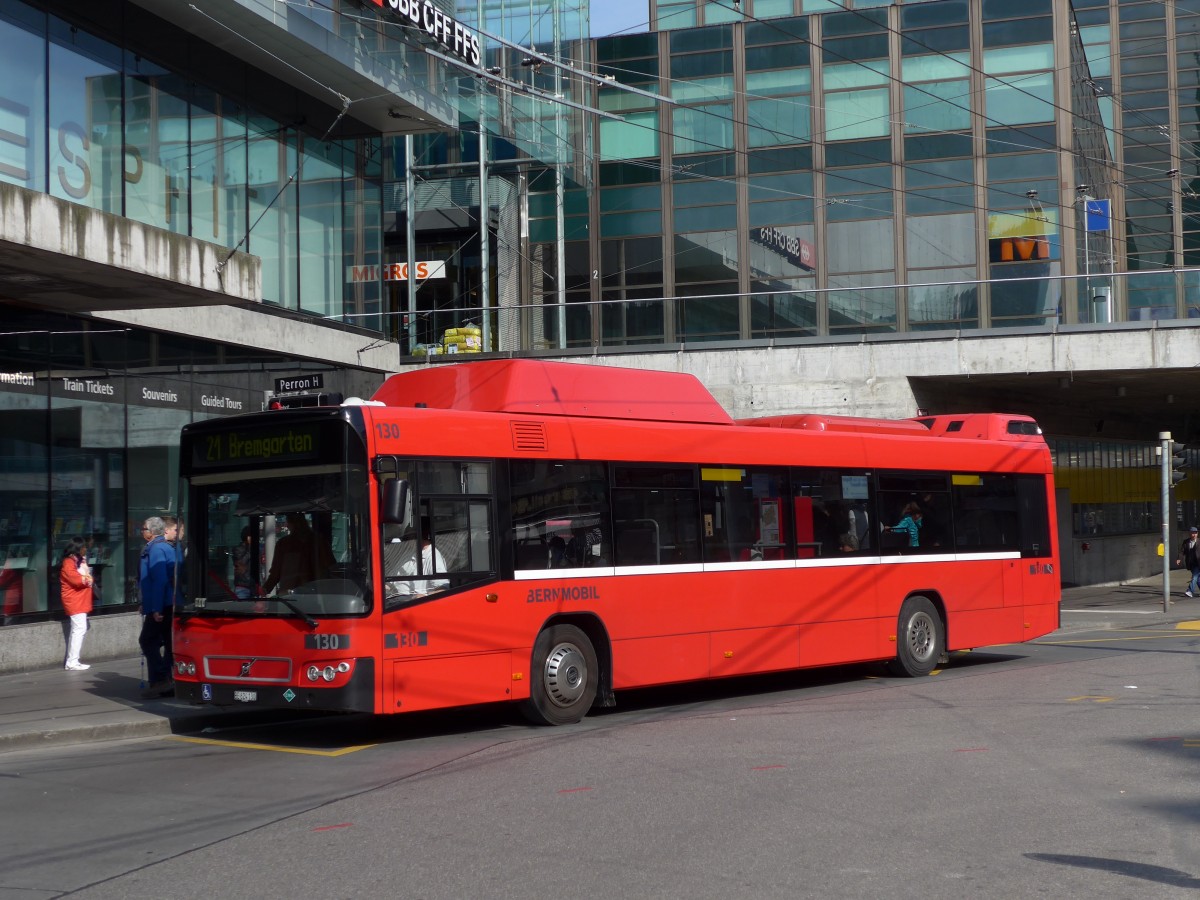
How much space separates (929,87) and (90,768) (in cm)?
2983

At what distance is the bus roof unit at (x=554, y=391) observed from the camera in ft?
40.7

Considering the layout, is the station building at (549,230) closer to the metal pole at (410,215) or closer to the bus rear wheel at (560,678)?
the metal pole at (410,215)

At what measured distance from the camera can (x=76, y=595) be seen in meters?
15.9

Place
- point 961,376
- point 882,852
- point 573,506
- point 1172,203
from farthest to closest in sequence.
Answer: point 1172,203 → point 961,376 → point 573,506 → point 882,852

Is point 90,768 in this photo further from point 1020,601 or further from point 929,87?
point 929,87

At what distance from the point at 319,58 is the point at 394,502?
12.2 m

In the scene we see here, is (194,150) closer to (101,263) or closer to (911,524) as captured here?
(101,263)

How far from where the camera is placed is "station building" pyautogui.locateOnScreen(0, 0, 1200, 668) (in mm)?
16719

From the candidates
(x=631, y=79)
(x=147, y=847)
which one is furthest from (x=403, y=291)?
(x=147, y=847)

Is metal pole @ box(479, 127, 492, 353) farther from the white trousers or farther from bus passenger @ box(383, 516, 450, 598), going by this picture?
bus passenger @ box(383, 516, 450, 598)

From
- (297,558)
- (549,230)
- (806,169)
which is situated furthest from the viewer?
(549,230)

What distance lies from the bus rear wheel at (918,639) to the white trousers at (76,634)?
31.6 feet

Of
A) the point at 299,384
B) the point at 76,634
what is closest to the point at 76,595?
the point at 76,634

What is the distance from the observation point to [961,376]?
2567 cm
